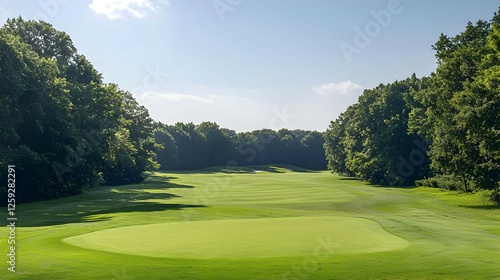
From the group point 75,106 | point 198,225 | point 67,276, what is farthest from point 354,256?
point 75,106

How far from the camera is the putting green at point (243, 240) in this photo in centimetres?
1462

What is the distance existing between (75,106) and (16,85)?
15.7 m

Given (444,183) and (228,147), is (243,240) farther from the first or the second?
(228,147)

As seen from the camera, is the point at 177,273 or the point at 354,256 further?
the point at 354,256

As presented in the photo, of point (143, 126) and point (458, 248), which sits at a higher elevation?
point (143, 126)

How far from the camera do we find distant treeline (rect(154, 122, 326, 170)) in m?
159

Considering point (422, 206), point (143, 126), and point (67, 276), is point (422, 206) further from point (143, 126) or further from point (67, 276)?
point (143, 126)

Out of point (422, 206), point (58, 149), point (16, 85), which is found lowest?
point (422, 206)

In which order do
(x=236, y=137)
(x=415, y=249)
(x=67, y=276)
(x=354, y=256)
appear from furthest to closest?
(x=236, y=137) → (x=415, y=249) → (x=354, y=256) → (x=67, y=276)

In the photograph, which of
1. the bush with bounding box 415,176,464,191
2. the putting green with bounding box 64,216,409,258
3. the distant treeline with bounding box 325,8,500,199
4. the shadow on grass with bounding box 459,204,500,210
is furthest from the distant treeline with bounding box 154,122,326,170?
the putting green with bounding box 64,216,409,258

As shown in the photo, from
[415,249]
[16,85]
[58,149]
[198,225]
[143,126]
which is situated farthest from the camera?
[143,126]

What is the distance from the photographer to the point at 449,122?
146ft

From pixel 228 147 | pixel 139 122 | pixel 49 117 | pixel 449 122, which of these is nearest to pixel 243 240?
pixel 449 122

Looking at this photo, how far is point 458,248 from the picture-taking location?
15.9 metres
